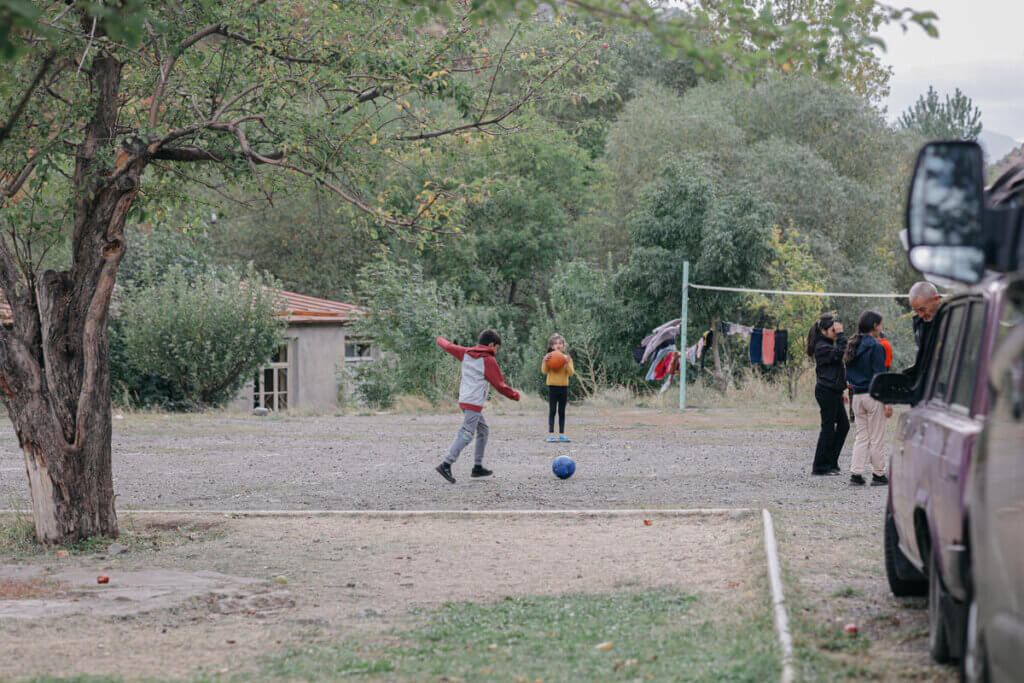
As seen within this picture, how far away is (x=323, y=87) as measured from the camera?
9930 mm

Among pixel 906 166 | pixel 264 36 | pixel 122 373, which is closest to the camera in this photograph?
pixel 264 36

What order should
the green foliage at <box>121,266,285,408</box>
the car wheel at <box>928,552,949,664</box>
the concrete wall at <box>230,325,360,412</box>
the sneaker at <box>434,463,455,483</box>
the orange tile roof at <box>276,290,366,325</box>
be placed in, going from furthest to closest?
the concrete wall at <box>230,325,360,412</box>
the orange tile roof at <box>276,290,366,325</box>
the green foliage at <box>121,266,285,408</box>
the sneaker at <box>434,463,455,483</box>
the car wheel at <box>928,552,949,664</box>

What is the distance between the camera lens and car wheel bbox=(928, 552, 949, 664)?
197 inches

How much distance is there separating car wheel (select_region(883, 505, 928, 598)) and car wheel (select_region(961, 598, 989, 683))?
2227mm

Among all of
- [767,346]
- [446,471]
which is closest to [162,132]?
[446,471]

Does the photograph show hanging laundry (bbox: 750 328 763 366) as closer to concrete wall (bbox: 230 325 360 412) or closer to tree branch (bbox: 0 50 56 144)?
concrete wall (bbox: 230 325 360 412)

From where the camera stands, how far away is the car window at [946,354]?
541 cm

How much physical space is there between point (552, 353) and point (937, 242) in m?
12.5

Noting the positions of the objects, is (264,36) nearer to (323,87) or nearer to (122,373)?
(323,87)

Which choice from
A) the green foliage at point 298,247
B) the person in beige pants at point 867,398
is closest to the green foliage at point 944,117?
the green foliage at point 298,247

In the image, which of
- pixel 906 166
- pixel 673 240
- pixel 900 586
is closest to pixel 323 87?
pixel 900 586

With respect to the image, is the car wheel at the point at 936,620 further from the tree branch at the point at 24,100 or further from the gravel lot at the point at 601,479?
the tree branch at the point at 24,100

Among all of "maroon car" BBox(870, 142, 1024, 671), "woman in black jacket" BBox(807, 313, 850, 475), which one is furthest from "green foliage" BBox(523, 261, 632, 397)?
"maroon car" BBox(870, 142, 1024, 671)

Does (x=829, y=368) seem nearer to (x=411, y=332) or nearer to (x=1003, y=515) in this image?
(x=1003, y=515)
